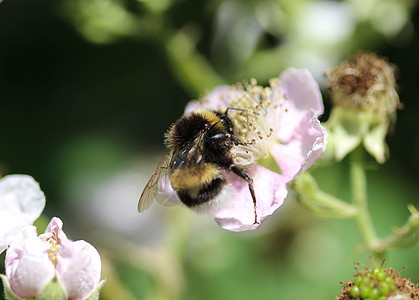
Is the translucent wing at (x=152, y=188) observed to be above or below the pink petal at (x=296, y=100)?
below

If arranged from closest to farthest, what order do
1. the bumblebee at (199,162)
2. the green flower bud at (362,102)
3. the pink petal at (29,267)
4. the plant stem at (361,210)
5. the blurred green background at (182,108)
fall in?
1. the pink petal at (29,267)
2. the bumblebee at (199,162)
3. the plant stem at (361,210)
4. the green flower bud at (362,102)
5. the blurred green background at (182,108)

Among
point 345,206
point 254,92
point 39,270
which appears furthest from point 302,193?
point 39,270

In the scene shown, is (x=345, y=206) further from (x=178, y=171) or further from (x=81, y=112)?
(x=81, y=112)

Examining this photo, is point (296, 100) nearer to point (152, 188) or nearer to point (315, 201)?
point (315, 201)

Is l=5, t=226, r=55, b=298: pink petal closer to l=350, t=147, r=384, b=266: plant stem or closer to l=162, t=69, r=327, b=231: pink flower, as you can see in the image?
l=162, t=69, r=327, b=231: pink flower

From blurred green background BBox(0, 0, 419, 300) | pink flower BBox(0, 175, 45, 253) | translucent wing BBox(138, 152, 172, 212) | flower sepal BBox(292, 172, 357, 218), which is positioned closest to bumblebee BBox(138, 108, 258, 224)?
translucent wing BBox(138, 152, 172, 212)

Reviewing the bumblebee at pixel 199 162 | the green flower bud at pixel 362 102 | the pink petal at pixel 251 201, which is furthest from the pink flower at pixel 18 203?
the green flower bud at pixel 362 102

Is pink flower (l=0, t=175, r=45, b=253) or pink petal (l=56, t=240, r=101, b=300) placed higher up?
pink petal (l=56, t=240, r=101, b=300)

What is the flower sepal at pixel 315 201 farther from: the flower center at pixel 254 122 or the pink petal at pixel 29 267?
the pink petal at pixel 29 267
